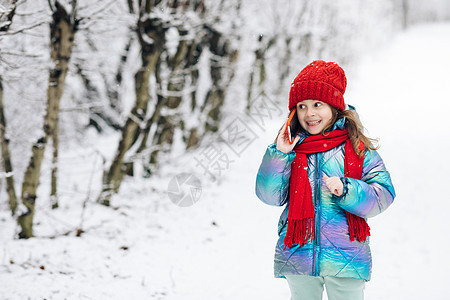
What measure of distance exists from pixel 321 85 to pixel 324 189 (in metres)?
0.57

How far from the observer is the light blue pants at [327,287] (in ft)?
6.26

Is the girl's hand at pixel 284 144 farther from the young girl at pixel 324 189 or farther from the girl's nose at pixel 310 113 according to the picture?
the girl's nose at pixel 310 113

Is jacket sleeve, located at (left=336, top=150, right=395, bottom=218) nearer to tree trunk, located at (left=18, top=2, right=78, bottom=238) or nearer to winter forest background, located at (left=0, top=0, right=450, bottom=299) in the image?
winter forest background, located at (left=0, top=0, right=450, bottom=299)

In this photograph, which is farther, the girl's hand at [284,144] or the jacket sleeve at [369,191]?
the girl's hand at [284,144]

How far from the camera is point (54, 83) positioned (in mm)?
4520

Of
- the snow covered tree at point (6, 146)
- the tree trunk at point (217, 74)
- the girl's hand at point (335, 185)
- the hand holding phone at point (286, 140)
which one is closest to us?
the girl's hand at point (335, 185)

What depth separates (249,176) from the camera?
9375mm

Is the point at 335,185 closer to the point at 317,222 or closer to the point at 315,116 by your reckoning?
the point at 317,222

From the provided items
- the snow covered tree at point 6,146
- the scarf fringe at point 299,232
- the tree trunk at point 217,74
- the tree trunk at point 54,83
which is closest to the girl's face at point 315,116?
the scarf fringe at point 299,232

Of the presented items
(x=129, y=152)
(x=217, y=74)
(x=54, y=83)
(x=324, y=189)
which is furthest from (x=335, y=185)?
(x=217, y=74)

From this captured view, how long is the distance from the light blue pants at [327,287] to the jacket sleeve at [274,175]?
0.45 metres

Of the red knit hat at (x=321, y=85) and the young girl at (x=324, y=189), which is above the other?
the red knit hat at (x=321, y=85)

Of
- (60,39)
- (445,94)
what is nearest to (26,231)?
(60,39)

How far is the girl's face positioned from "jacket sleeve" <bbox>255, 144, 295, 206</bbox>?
20 centimetres
